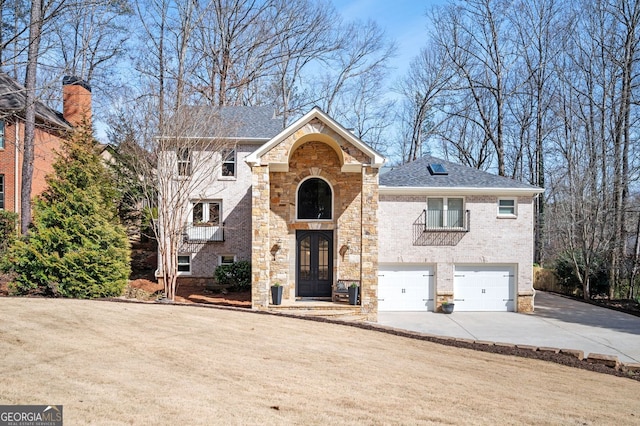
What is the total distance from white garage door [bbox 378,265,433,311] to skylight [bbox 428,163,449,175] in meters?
3.82

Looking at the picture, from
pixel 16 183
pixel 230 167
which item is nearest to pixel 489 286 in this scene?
pixel 230 167

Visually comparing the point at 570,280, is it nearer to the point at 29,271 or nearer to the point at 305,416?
the point at 305,416

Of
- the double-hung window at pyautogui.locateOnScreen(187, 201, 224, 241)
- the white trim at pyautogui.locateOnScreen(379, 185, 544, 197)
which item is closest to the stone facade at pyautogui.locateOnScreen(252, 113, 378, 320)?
the white trim at pyautogui.locateOnScreen(379, 185, 544, 197)

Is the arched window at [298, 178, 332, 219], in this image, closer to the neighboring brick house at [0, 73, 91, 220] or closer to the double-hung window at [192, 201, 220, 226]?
the double-hung window at [192, 201, 220, 226]

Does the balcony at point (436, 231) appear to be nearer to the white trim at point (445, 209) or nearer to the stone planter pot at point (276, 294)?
the white trim at point (445, 209)

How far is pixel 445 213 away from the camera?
17016mm

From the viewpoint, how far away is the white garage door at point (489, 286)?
17.0 meters

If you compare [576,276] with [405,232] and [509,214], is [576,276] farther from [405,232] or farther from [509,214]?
[405,232]

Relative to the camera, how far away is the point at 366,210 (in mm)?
→ 14047

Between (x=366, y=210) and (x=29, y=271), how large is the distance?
34.0 feet

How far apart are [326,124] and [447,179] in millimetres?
6036

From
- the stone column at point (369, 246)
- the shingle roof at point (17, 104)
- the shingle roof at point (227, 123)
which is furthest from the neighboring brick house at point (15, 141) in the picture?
the stone column at point (369, 246)

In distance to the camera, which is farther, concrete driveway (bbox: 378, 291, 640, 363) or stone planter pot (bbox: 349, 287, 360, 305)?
stone planter pot (bbox: 349, 287, 360, 305)

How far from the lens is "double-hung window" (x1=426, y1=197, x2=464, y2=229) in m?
16.9
